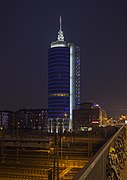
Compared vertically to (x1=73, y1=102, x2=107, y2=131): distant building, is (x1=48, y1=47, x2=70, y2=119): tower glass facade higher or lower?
higher

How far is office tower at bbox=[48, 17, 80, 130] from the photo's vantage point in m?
122

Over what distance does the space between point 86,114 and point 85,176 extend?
376 feet

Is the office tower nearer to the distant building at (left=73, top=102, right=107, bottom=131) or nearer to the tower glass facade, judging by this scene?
the tower glass facade

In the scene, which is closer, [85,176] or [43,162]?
[85,176]

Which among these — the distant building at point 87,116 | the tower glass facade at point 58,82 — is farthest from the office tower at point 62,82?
the distant building at point 87,116

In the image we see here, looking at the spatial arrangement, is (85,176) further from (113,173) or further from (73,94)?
(73,94)

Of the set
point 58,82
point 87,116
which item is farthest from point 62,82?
point 87,116

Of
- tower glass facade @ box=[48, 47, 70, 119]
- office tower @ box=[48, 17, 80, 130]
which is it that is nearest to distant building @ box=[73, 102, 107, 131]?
office tower @ box=[48, 17, 80, 130]

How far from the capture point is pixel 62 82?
123625mm

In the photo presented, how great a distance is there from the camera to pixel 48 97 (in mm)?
125938

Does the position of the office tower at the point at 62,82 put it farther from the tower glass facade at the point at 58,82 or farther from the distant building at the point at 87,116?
the distant building at the point at 87,116

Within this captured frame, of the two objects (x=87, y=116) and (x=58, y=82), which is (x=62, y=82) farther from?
(x=87, y=116)

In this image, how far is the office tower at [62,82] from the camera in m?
122

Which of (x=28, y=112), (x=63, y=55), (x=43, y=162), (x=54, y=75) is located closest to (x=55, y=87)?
(x=54, y=75)
